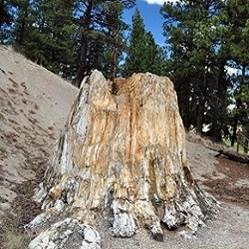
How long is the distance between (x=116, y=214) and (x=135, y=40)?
32.2 metres

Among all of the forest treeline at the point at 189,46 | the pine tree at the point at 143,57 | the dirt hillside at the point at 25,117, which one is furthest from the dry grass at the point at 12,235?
the pine tree at the point at 143,57

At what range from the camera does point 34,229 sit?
12.6 metres

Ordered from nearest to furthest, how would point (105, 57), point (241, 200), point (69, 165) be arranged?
point (69, 165) → point (241, 200) → point (105, 57)

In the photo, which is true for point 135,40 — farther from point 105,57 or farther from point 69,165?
point 69,165

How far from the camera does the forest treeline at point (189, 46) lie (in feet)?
92.5

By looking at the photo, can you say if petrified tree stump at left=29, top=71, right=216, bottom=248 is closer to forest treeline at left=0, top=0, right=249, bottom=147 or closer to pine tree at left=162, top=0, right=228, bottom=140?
forest treeline at left=0, top=0, right=249, bottom=147

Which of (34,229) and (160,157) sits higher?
(160,157)

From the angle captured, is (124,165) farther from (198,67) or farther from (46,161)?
(198,67)

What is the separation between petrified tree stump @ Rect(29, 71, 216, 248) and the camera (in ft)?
43.2

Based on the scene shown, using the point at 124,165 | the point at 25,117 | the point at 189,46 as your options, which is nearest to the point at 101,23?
the point at 189,46

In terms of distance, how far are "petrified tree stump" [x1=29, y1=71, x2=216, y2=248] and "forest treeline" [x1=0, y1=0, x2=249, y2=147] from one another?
11.0 m

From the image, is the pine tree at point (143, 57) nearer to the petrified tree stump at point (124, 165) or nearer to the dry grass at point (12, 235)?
the petrified tree stump at point (124, 165)

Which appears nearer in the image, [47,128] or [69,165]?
[69,165]

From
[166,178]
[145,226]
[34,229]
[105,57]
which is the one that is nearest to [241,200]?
[166,178]
